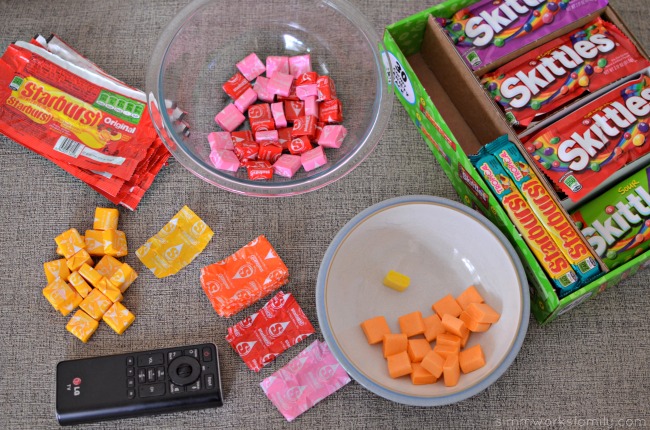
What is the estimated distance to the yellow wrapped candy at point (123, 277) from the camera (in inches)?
40.2

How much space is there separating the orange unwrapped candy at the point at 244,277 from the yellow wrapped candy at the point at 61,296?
0.68ft

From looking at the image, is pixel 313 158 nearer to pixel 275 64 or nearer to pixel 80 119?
pixel 275 64

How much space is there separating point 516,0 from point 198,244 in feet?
2.29

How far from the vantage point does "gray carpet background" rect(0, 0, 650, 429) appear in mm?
991

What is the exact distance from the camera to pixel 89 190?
3.60 feet

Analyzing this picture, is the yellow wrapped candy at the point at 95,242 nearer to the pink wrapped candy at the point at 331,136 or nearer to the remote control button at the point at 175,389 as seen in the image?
the remote control button at the point at 175,389

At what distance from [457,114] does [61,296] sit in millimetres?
748

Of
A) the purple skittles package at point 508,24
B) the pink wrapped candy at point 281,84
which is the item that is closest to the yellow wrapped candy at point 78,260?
the pink wrapped candy at point 281,84

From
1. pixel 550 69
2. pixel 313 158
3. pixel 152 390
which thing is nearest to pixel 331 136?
pixel 313 158

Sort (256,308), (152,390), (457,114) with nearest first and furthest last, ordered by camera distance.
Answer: (152,390) → (256,308) → (457,114)

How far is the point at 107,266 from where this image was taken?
1036 mm

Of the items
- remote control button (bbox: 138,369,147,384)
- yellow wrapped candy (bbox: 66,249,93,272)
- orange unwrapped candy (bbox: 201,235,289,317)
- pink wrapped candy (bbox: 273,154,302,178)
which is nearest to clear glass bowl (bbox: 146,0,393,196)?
pink wrapped candy (bbox: 273,154,302,178)

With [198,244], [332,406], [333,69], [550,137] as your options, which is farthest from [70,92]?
[550,137]

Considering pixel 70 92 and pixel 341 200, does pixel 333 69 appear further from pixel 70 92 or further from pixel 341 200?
pixel 70 92
